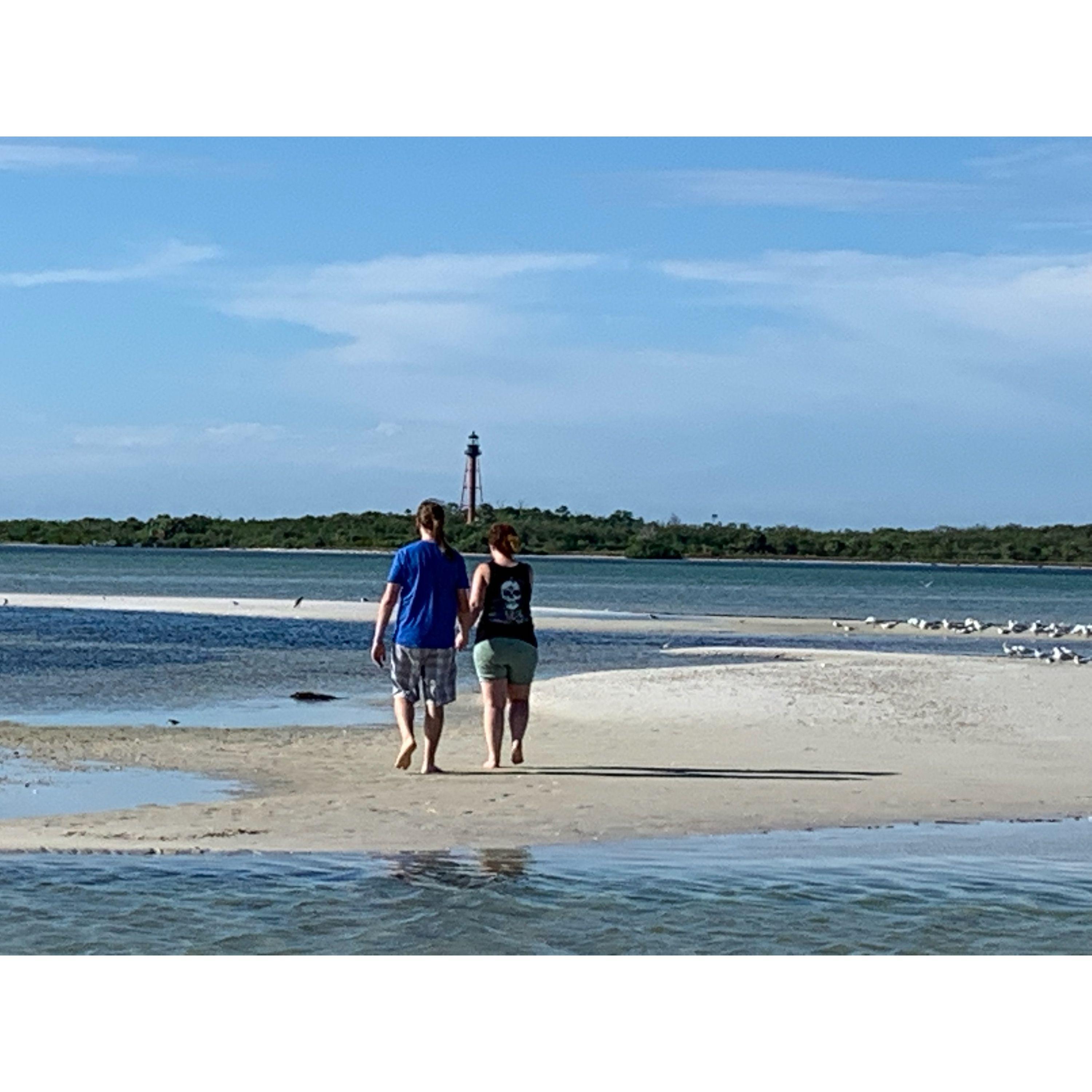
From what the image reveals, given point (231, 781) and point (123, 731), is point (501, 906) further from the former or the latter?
point (123, 731)

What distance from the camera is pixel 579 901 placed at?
8.66 meters

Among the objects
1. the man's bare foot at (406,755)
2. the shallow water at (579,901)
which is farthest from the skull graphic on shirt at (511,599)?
the shallow water at (579,901)

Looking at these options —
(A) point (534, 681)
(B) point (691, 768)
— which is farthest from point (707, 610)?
(B) point (691, 768)

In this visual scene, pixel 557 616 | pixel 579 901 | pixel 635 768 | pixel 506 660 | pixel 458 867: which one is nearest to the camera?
pixel 579 901

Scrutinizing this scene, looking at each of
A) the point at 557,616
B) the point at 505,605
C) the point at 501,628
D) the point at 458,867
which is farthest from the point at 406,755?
the point at 557,616

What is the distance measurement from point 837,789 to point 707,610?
44740mm

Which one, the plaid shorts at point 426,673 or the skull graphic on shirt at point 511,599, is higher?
the skull graphic on shirt at point 511,599

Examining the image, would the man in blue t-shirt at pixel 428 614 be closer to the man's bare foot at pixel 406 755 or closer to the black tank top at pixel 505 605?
the black tank top at pixel 505 605

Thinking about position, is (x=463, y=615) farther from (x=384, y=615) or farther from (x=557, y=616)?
(x=557, y=616)

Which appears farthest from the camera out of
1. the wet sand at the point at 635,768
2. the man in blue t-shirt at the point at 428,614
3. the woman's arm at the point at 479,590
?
the woman's arm at the point at 479,590

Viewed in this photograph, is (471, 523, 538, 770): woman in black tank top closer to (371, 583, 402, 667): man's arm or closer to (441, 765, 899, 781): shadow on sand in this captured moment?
(441, 765, 899, 781): shadow on sand

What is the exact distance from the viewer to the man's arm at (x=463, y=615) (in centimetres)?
1227

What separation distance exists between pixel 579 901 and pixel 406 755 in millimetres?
4328

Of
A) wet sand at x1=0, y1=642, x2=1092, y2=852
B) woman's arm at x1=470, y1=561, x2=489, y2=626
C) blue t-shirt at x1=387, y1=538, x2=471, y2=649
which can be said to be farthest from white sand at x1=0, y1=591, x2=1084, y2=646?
blue t-shirt at x1=387, y1=538, x2=471, y2=649
